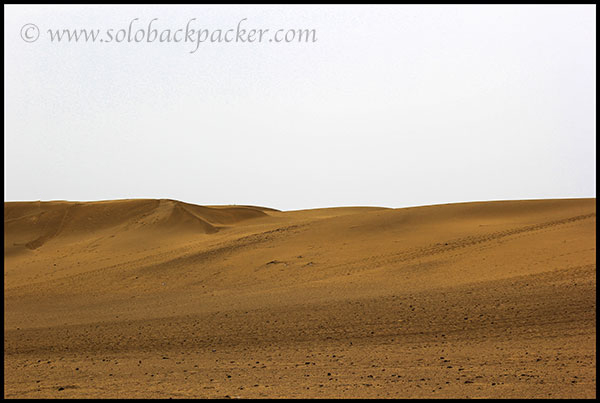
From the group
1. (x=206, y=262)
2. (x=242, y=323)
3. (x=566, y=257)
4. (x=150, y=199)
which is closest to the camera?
(x=242, y=323)

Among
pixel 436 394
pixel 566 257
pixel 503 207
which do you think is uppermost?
pixel 503 207

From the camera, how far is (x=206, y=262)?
16.7 metres

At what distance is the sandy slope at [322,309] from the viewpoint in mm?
6496

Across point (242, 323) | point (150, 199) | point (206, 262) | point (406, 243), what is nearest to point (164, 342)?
point (242, 323)

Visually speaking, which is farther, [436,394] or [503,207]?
[503,207]

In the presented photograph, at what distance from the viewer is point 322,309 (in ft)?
33.2

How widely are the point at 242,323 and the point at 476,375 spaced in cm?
406

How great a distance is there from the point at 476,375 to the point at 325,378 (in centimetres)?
150

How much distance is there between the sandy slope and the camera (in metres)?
6.50

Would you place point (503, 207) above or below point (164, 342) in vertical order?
above

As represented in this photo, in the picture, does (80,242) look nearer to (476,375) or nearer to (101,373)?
(101,373)

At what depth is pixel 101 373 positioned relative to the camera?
7.00 meters

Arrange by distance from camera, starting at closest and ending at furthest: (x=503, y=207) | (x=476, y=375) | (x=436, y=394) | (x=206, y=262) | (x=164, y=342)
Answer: (x=436, y=394)
(x=476, y=375)
(x=164, y=342)
(x=206, y=262)
(x=503, y=207)

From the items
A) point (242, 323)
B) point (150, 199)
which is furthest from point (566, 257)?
point (150, 199)
